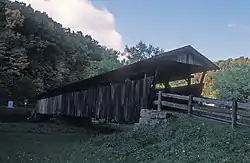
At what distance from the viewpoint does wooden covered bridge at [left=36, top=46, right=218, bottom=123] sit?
1516cm

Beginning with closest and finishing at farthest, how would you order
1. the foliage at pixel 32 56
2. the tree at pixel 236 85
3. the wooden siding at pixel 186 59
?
the wooden siding at pixel 186 59 < the tree at pixel 236 85 < the foliage at pixel 32 56

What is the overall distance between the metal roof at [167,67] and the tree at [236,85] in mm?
9995

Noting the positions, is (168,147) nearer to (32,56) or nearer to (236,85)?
(236,85)

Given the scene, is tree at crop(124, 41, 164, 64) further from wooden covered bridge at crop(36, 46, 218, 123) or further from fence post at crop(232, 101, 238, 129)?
fence post at crop(232, 101, 238, 129)

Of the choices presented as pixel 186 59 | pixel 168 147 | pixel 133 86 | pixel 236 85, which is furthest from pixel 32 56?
pixel 168 147

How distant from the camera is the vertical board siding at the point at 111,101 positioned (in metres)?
15.4

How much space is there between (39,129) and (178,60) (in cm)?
1144

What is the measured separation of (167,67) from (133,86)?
277cm

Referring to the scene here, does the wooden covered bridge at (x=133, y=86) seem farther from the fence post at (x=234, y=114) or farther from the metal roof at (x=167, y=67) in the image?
the fence post at (x=234, y=114)

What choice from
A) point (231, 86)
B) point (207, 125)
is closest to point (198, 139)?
point (207, 125)

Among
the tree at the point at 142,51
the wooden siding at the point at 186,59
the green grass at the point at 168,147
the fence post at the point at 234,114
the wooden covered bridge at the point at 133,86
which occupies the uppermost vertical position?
the tree at the point at 142,51

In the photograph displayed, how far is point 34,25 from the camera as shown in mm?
35688

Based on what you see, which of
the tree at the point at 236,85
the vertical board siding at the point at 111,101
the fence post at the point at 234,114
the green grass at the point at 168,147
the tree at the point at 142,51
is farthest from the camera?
the tree at the point at 142,51

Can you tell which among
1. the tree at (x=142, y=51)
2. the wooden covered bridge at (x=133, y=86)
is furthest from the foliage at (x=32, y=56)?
the tree at (x=142, y=51)
